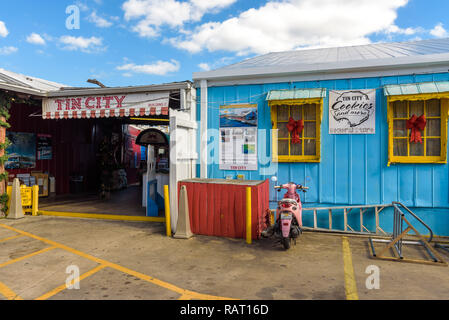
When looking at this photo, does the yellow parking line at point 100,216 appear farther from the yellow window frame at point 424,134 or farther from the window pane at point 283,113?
the yellow window frame at point 424,134

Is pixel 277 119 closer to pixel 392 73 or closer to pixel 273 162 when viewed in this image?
pixel 273 162

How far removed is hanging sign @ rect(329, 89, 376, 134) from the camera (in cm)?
784

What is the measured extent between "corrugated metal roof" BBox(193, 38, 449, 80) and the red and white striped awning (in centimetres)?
145

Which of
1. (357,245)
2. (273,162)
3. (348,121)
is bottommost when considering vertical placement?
(357,245)

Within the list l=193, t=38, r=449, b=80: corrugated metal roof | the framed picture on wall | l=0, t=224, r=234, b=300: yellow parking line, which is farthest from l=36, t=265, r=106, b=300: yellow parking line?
the framed picture on wall

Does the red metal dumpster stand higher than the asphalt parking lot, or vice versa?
the red metal dumpster

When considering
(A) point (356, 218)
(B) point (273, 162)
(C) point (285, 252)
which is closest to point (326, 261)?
(C) point (285, 252)

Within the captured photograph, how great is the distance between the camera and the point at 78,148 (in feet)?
→ 49.5

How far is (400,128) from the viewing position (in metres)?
7.72

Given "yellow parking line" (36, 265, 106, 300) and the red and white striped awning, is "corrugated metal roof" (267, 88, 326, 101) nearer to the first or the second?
the red and white striped awning

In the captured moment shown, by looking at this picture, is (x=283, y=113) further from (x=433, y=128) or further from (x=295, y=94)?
(x=433, y=128)

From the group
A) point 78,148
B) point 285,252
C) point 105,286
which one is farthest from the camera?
point 78,148

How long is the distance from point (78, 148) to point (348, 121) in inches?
513

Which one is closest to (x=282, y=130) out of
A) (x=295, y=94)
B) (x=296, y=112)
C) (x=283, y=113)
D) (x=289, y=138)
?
(x=289, y=138)
